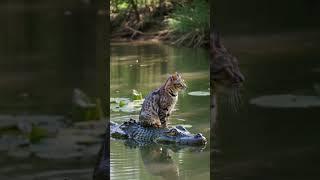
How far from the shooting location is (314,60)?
68.9 inches

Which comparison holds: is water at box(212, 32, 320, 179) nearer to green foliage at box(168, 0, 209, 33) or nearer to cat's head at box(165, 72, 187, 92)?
cat's head at box(165, 72, 187, 92)

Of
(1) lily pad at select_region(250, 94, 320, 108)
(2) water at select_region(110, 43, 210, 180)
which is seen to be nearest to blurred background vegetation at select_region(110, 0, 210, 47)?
(2) water at select_region(110, 43, 210, 180)

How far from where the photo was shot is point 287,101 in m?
1.76

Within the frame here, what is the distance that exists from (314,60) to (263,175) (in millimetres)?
407

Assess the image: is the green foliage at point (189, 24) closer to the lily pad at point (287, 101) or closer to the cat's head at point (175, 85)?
the cat's head at point (175, 85)

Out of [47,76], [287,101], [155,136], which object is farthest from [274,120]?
[155,136]

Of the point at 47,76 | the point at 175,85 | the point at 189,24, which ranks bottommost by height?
the point at 175,85

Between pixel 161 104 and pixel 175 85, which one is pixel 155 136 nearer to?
pixel 161 104

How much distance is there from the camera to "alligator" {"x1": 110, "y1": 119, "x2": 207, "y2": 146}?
3.17m

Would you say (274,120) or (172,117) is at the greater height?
(274,120)

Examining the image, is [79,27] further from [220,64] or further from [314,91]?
[314,91]

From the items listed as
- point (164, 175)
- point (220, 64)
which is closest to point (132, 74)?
point (164, 175)

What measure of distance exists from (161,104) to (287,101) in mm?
1802

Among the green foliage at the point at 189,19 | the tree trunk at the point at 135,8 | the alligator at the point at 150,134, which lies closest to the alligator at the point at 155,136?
the alligator at the point at 150,134
